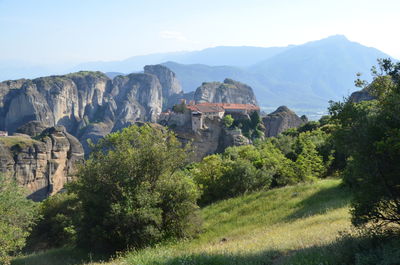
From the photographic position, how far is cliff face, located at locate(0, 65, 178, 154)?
13175 centimetres

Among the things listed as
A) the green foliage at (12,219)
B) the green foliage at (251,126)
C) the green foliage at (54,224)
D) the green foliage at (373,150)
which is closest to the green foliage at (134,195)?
the green foliage at (12,219)

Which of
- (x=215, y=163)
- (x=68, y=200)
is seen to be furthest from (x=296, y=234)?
(x=68, y=200)

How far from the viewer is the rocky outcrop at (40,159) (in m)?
63.9

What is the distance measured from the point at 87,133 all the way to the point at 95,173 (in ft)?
437

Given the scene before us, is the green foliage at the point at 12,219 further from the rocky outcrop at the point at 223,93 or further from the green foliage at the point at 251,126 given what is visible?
the rocky outcrop at the point at 223,93

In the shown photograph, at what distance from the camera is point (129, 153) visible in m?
16.1

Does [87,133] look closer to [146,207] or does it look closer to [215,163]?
[215,163]

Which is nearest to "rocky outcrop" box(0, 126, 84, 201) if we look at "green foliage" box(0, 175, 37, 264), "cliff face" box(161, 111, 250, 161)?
"cliff face" box(161, 111, 250, 161)

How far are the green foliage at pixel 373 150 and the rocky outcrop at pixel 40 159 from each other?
59.3 m


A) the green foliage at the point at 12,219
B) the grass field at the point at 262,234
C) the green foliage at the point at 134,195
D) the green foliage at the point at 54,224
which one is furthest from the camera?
the green foliage at the point at 54,224

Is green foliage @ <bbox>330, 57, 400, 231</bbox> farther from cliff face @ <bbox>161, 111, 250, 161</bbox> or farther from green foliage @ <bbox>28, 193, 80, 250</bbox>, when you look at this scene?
cliff face @ <bbox>161, 111, 250, 161</bbox>

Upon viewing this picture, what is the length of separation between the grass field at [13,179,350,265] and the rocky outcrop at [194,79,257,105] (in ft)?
482

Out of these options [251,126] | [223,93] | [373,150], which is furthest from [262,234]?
[223,93]

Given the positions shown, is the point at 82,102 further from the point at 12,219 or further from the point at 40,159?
the point at 12,219
